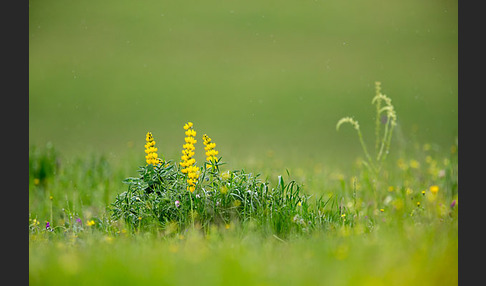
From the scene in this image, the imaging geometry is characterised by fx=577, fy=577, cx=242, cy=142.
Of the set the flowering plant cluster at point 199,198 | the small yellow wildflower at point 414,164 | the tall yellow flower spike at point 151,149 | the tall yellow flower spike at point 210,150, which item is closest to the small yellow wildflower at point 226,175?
the flowering plant cluster at point 199,198

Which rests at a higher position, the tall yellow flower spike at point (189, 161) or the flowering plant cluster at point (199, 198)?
the tall yellow flower spike at point (189, 161)

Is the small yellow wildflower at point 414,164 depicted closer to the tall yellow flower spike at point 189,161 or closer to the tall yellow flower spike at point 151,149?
the tall yellow flower spike at point 189,161

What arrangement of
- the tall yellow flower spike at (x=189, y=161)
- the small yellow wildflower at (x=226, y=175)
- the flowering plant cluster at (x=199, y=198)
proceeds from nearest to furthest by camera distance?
the flowering plant cluster at (x=199, y=198)
the tall yellow flower spike at (x=189, y=161)
the small yellow wildflower at (x=226, y=175)

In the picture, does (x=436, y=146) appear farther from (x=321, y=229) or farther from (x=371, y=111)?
(x=321, y=229)

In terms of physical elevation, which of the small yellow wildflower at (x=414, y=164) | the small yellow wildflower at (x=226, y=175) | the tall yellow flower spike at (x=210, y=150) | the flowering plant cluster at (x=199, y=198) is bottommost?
the flowering plant cluster at (x=199, y=198)

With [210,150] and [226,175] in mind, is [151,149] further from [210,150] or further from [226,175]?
[226,175]

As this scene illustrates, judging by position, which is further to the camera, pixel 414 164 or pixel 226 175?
pixel 414 164

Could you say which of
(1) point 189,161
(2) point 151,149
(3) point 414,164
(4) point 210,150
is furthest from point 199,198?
(3) point 414,164

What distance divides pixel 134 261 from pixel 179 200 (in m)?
1.25

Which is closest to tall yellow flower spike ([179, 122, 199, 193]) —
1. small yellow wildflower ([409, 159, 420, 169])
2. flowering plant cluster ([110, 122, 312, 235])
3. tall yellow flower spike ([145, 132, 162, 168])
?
flowering plant cluster ([110, 122, 312, 235])

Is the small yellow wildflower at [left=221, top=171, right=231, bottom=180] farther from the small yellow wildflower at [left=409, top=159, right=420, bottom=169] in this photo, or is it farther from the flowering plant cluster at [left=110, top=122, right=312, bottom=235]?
the small yellow wildflower at [left=409, top=159, right=420, bottom=169]

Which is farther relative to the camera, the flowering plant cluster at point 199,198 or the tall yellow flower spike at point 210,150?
the tall yellow flower spike at point 210,150

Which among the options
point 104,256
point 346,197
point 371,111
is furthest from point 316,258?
point 371,111

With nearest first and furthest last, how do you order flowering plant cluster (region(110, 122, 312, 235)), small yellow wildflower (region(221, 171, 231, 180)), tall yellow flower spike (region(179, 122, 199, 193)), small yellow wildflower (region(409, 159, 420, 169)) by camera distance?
flowering plant cluster (region(110, 122, 312, 235))
tall yellow flower spike (region(179, 122, 199, 193))
small yellow wildflower (region(221, 171, 231, 180))
small yellow wildflower (region(409, 159, 420, 169))
